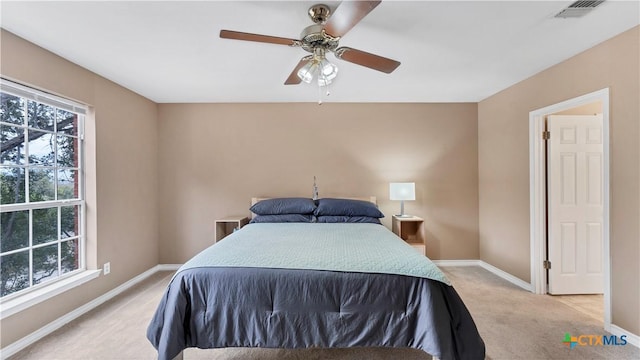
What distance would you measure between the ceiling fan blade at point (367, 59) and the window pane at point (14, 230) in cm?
278

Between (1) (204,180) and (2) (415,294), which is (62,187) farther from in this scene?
(2) (415,294)

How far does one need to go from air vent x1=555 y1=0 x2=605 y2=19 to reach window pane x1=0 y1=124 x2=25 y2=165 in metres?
4.11

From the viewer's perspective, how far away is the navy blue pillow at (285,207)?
3299 mm

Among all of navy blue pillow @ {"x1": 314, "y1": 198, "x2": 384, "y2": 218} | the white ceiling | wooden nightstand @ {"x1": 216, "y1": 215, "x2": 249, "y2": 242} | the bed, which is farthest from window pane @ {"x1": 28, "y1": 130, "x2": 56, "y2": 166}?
navy blue pillow @ {"x1": 314, "y1": 198, "x2": 384, "y2": 218}

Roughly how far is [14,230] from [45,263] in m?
0.43

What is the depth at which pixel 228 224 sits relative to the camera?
3.84 metres

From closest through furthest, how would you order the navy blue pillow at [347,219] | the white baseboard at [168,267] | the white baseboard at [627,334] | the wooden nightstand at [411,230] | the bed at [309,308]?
the bed at [309,308], the white baseboard at [627,334], the navy blue pillow at [347,219], the wooden nightstand at [411,230], the white baseboard at [168,267]

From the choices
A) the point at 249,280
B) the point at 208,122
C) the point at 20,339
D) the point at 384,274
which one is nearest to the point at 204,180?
the point at 208,122

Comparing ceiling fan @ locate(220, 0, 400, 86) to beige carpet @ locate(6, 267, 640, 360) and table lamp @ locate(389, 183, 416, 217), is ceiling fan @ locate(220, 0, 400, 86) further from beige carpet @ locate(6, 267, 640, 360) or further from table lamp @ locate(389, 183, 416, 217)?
beige carpet @ locate(6, 267, 640, 360)

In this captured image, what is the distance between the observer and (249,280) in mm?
1622

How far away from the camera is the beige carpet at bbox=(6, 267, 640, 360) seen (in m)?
1.94

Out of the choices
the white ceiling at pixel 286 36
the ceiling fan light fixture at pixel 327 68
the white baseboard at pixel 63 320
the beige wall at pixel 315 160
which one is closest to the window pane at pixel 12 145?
the white ceiling at pixel 286 36

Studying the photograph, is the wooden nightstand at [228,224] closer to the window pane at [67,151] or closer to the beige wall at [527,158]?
the window pane at [67,151]

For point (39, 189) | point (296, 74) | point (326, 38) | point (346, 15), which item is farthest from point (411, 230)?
point (39, 189)
